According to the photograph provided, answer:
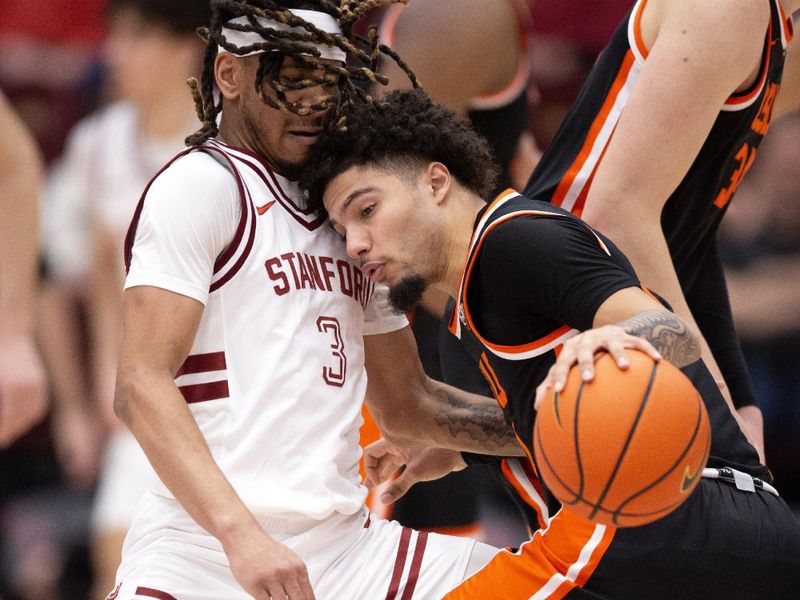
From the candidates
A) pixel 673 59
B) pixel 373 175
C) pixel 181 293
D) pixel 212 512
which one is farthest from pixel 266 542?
pixel 673 59

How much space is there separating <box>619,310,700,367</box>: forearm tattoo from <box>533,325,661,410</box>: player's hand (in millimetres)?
84

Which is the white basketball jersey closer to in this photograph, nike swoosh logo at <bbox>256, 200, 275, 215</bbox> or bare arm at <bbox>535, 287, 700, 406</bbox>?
nike swoosh logo at <bbox>256, 200, 275, 215</bbox>

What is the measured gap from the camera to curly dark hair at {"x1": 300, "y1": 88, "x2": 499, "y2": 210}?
11.2 ft

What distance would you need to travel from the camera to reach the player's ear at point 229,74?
3.46 metres

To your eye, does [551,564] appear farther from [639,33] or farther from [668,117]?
[639,33]

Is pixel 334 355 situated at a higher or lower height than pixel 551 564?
higher

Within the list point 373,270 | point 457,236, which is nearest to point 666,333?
point 457,236

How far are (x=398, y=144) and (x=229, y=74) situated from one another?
51 cm

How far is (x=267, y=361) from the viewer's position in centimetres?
323

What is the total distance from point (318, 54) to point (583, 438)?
4.40ft

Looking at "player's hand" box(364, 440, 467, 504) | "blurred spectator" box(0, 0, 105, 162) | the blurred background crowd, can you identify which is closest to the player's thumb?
"player's hand" box(364, 440, 467, 504)

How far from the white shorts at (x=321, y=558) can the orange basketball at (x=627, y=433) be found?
844 millimetres

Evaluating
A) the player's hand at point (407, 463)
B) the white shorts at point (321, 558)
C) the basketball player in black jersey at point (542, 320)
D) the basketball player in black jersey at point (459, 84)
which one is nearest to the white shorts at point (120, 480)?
the basketball player in black jersey at point (459, 84)

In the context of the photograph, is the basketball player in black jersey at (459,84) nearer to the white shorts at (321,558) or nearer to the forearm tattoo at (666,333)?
the white shorts at (321,558)
